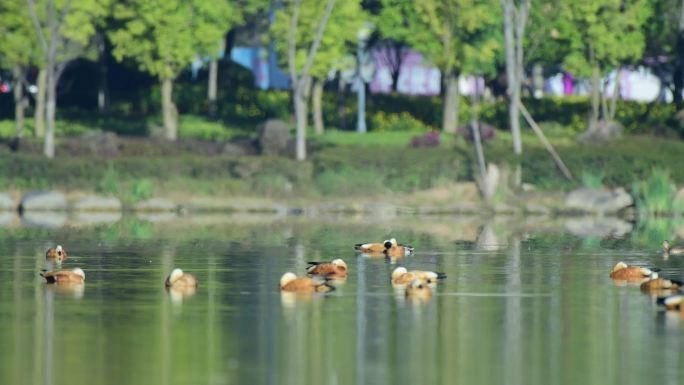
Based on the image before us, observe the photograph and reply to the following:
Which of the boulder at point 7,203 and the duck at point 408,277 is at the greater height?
the boulder at point 7,203

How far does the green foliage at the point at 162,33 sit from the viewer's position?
248 feet

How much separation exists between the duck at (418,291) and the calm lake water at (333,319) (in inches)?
11.7

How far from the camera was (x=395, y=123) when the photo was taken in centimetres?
8925

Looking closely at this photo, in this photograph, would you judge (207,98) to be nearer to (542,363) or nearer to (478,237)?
(478,237)

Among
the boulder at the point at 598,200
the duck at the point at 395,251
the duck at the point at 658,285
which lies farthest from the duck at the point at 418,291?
the boulder at the point at 598,200

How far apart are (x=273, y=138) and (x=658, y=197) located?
46.9 ft

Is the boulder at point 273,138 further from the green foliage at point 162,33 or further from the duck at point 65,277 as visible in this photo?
the duck at point 65,277

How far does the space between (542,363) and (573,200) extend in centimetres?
3769

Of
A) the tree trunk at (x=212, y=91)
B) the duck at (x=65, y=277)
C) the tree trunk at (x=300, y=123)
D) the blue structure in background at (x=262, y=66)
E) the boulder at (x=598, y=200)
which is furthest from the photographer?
the blue structure in background at (x=262, y=66)

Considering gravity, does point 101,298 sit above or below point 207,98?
below

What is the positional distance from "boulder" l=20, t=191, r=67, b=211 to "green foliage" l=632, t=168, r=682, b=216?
17.5 meters

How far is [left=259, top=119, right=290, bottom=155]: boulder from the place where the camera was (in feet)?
A: 219

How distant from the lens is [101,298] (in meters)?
30.6

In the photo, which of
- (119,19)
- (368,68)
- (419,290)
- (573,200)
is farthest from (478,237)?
(368,68)
